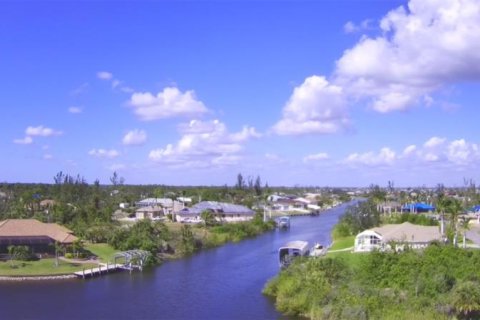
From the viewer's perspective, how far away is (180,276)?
59.2m

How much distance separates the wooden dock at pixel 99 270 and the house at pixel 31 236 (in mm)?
6968

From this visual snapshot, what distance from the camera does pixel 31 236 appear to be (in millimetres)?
65875

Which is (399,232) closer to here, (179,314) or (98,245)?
(179,314)

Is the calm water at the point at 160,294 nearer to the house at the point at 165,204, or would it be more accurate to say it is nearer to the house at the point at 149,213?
the house at the point at 149,213

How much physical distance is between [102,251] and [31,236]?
28.3 ft

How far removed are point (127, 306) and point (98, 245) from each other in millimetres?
28419

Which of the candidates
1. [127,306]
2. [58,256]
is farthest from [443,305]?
[58,256]

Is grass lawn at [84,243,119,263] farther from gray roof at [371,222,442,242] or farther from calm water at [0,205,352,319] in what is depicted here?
gray roof at [371,222,442,242]

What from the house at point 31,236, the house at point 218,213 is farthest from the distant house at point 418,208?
the house at point 31,236

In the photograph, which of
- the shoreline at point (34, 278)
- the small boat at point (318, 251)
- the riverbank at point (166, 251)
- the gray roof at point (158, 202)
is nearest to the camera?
the shoreline at point (34, 278)

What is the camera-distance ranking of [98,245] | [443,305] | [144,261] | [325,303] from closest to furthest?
[443,305] < [325,303] < [144,261] < [98,245]

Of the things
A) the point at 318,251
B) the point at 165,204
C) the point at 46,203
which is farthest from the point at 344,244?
the point at 46,203

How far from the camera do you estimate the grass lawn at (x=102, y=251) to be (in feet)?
218

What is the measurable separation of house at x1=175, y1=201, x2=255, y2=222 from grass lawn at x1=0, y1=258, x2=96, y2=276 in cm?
4956
